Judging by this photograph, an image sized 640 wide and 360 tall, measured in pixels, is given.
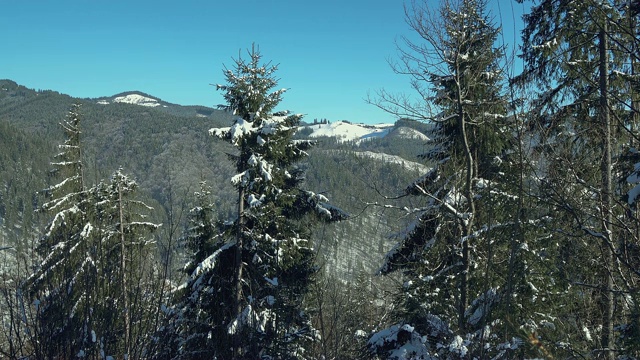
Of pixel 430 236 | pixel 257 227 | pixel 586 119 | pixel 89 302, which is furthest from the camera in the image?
pixel 257 227

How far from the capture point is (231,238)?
12.8 m

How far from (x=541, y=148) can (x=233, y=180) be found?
7.92 m

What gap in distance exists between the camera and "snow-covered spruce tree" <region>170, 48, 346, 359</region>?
1134cm

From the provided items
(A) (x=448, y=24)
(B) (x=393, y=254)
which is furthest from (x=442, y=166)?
(A) (x=448, y=24)

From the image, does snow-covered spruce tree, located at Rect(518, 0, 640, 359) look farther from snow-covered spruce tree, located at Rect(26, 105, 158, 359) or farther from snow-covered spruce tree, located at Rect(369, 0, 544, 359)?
snow-covered spruce tree, located at Rect(26, 105, 158, 359)

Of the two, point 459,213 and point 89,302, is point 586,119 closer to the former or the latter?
point 459,213

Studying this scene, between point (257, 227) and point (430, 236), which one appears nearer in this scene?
point (430, 236)

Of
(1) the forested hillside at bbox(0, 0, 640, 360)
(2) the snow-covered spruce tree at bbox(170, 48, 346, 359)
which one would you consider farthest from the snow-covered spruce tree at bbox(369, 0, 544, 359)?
(2) the snow-covered spruce tree at bbox(170, 48, 346, 359)

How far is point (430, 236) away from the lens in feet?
31.1

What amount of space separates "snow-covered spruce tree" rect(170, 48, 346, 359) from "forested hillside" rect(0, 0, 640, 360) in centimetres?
6

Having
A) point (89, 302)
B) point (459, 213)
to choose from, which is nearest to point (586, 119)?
point (459, 213)

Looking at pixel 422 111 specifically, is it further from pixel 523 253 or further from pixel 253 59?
pixel 253 59

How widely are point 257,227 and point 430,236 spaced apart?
5025 millimetres

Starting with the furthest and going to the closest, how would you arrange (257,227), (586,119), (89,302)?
(257,227), (586,119), (89,302)
